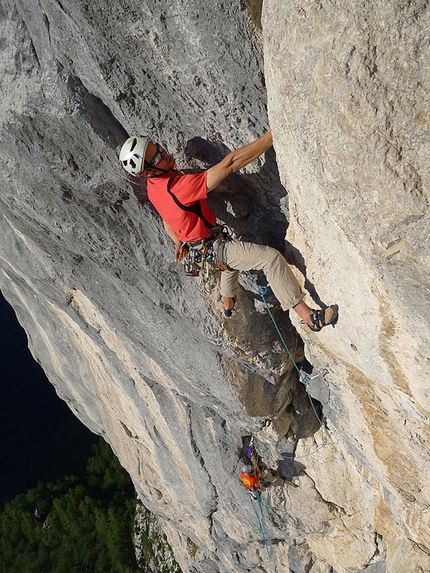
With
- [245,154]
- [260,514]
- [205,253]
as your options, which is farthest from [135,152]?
[260,514]

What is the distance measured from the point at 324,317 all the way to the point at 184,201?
1.52 metres

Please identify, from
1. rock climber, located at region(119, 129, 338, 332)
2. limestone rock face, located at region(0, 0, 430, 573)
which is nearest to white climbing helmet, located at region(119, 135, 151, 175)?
rock climber, located at region(119, 129, 338, 332)

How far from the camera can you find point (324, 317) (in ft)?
12.4

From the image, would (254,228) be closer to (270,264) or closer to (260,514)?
(270,264)

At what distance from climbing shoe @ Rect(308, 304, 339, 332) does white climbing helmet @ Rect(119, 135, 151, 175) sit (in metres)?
1.88

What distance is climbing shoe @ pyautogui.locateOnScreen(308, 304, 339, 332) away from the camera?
3701 mm

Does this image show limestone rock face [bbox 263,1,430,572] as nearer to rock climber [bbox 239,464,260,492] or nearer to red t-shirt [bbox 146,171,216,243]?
red t-shirt [bbox 146,171,216,243]

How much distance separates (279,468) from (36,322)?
5329mm

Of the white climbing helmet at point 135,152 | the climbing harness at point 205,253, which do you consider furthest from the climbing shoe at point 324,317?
the white climbing helmet at point 135,152

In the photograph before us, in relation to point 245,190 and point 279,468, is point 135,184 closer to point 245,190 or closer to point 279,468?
point 245,190

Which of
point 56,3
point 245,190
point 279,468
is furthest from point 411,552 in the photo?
point 56,3

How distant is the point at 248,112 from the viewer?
347 centimetres

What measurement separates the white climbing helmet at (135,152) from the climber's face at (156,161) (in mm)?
40

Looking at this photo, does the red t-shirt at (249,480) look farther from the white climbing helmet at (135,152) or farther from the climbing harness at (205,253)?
the white climbing helmet at (135,152)
